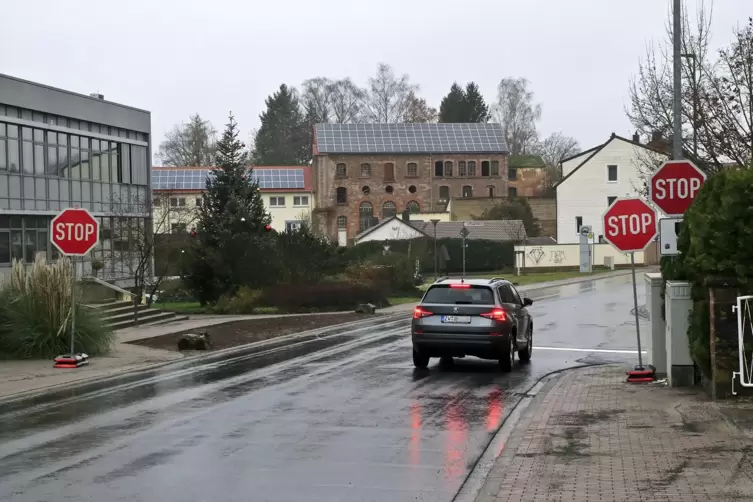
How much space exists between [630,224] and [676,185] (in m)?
0.94

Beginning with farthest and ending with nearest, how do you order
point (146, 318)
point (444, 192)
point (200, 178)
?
point (444, 192)
point (200, 178)
point (146, 318)

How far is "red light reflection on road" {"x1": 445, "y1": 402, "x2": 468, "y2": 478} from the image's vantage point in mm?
9117

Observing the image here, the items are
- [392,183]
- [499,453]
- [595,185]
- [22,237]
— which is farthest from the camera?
[392,183]

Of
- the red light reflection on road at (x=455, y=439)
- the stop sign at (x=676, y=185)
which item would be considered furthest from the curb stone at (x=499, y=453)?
the stop sign at (x=676, y=185)

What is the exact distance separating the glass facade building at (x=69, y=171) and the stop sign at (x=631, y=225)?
21.8 meters

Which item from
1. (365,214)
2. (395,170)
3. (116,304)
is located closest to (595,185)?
(395,170)

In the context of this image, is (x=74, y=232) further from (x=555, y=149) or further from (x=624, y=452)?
(x=555, y=149)

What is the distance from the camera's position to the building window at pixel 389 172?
322 ft

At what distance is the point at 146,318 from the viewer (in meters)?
29.9

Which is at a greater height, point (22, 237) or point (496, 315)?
point (22, 237)

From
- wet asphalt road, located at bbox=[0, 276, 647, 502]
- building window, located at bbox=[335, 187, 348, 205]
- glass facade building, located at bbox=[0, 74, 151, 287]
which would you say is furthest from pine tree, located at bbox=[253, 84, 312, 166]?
wet asphalt road, located at bbox=[0, 276, 647, 502]

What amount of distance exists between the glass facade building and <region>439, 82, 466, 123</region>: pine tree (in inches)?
3120

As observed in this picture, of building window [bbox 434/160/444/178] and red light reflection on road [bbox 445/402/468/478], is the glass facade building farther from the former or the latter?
building window [bbox 434/160/444/178]

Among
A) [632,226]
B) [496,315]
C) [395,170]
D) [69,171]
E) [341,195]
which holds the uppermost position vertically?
[395,170]
